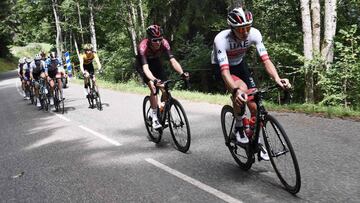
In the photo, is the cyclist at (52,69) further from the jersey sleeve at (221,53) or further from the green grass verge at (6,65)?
the green grass verge at (6,65)

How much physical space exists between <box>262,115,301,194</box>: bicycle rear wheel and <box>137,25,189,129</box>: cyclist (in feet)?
7.92

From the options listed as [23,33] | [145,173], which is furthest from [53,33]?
[145,173]

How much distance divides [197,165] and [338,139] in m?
2.79

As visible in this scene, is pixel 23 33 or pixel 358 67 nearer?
pixel 358 67

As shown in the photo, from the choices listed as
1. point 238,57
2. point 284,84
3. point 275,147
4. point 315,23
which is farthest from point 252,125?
point 315,23

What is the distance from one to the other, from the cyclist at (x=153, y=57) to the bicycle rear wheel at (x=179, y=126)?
0.40 meters

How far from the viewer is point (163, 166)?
20.1 ft

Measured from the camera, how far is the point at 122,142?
26.4ft

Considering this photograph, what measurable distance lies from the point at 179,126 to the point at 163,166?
99 centimetres

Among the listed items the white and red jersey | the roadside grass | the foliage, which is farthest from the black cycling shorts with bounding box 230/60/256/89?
the roadside grass

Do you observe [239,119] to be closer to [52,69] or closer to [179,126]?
[179,126]

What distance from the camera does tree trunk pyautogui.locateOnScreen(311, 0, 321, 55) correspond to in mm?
12065

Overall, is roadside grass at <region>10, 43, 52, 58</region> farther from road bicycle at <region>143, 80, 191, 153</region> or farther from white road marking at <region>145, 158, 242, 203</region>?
white road marking at <region>145, 158, 242, 203</region>

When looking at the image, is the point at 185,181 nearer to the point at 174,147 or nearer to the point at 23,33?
the point at 174,147
